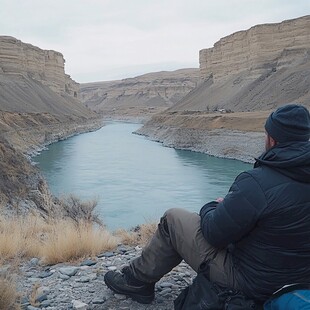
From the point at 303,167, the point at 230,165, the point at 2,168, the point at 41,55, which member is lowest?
the point at 230,165

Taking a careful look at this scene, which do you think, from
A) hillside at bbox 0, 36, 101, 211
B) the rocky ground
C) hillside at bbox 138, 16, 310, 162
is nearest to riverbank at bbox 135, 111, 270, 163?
hillside at bbox 138, 16, 310, 162

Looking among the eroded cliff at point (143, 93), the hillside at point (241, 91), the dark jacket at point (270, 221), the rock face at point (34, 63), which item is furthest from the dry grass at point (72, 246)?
the eroded cliff at point (143, 93)

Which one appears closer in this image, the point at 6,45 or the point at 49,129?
the point at 49,129

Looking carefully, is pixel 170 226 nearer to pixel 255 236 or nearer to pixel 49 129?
pixel 255 236

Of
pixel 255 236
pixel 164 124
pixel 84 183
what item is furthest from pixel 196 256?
pixel 164 124

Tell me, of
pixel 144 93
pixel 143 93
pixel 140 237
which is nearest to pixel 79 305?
pixel 140 237

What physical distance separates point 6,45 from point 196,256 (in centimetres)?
7487

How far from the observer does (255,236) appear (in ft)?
8.01

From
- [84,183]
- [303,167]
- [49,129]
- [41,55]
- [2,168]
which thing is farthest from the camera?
[41,55]

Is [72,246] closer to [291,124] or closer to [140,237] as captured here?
[140,237]

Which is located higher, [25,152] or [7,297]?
[7,297]

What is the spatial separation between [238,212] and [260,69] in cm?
6336

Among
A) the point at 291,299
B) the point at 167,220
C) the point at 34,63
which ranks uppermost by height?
the point at 34,63

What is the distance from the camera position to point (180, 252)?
9.30 ft
